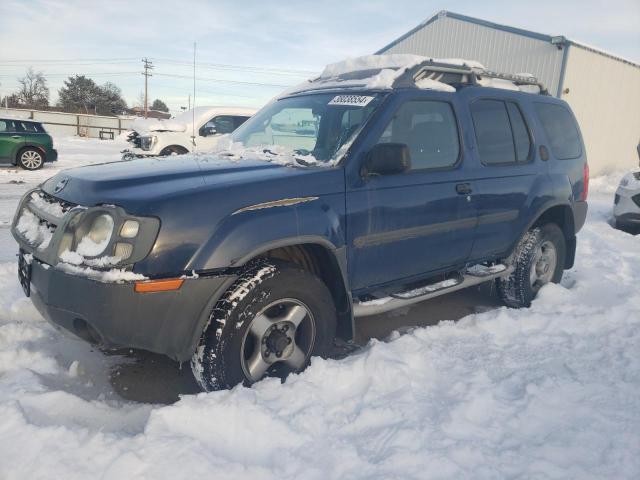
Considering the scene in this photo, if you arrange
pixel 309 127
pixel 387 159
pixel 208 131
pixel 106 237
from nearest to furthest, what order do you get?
1. pixel 106 237
2. pixel 387 159
3. pixel 309 127
4. pixel 208 131

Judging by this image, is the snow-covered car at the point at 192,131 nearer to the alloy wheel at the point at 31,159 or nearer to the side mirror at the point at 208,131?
the side mirror at the point at 208,131

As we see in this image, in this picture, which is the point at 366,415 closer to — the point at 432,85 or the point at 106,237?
the point at 106,237

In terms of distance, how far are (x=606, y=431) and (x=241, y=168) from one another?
245cm

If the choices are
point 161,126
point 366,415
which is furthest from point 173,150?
point 366,415

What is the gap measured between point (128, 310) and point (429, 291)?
7.15 ft

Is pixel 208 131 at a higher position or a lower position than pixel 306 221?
higher

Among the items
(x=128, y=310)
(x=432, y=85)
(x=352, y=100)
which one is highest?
(x=432, y=85)

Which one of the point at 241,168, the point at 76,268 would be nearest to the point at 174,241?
the point at 76,268

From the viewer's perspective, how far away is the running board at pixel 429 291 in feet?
10.9

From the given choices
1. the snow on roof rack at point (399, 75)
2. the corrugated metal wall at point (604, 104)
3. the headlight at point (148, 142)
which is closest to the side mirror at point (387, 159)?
the snow on roof rack at point (399, 75)

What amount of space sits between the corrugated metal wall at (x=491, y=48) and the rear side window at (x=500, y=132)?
14.3 metres

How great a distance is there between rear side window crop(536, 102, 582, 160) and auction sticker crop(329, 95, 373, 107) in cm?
208

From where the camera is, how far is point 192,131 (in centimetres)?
1254

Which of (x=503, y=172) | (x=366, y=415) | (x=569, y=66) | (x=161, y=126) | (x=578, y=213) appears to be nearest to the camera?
(x=366, y=415)
